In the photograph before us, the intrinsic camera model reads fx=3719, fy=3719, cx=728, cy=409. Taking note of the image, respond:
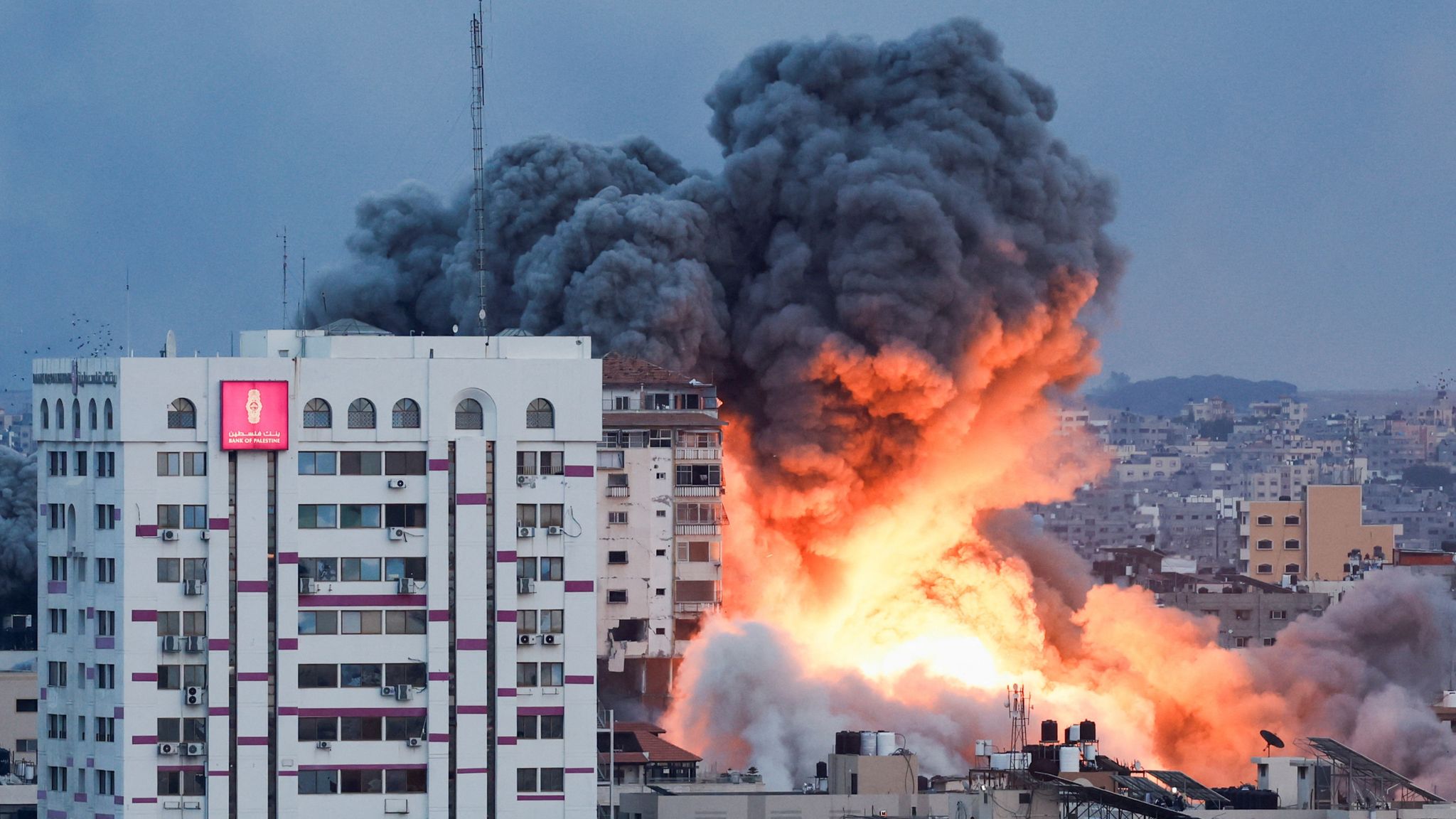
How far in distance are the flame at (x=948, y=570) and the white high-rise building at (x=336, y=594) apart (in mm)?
29676

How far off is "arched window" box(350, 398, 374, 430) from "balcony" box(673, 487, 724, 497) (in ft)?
115

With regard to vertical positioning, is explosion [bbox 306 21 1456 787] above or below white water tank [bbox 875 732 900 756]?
A: above

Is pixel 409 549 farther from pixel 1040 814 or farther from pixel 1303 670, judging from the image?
pixel 1303 670

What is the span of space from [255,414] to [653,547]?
35720 millimetres

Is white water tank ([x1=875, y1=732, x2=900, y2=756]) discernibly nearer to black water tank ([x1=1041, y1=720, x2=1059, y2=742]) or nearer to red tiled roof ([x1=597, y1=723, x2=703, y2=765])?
black water tank ([x1=1041, y1=720, x2=1059, y2=742])

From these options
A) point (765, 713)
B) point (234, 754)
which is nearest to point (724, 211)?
point (765, 713)

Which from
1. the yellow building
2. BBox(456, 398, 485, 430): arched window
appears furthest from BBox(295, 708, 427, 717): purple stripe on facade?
the yellow building

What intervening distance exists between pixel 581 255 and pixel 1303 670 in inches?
963

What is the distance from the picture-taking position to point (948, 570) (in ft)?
344

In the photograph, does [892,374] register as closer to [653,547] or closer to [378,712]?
[653,547]

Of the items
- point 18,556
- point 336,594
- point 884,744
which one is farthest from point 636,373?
point 336,594

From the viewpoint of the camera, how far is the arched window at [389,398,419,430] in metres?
69.9

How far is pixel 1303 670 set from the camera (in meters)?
104

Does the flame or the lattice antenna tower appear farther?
the flame
